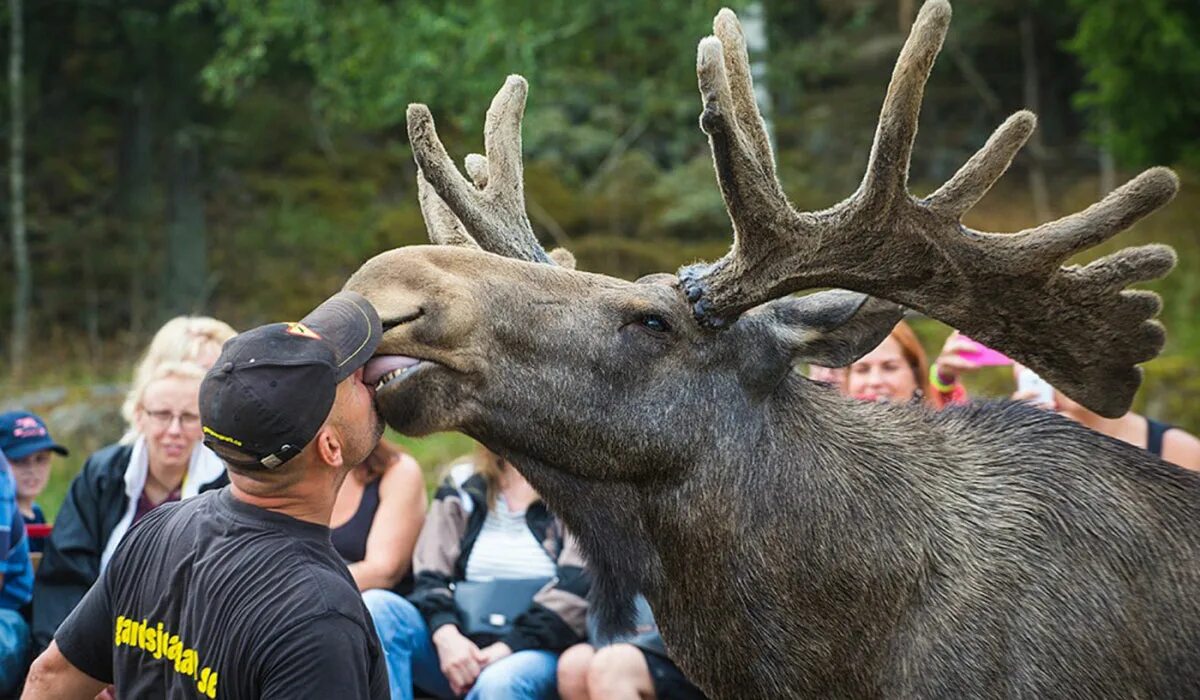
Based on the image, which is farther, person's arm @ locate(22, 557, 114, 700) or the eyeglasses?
the eyeglasses

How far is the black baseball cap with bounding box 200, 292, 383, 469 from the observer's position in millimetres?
2930

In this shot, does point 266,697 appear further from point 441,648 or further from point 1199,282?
point 1199,282

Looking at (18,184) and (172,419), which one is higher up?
(18,184)

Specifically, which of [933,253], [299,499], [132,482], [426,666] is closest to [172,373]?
[132,482]

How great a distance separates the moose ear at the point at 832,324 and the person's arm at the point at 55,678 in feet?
6.46

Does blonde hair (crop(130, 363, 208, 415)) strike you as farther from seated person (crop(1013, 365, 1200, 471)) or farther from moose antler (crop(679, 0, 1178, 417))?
seated person (crop(1013, 365, 1200, 471))

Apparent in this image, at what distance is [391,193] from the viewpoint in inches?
875

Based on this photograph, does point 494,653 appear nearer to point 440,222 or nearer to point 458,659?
point 458,659

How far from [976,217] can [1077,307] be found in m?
15.9

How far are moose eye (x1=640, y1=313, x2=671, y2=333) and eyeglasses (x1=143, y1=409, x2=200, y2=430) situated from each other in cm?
290

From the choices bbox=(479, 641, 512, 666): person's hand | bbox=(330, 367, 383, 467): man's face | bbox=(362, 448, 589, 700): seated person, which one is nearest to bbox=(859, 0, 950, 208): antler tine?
bbox=(330, 367, 383, 467): man's face

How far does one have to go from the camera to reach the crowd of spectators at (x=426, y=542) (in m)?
5.48

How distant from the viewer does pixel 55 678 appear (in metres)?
3.34

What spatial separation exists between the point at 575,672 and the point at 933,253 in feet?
7.72
